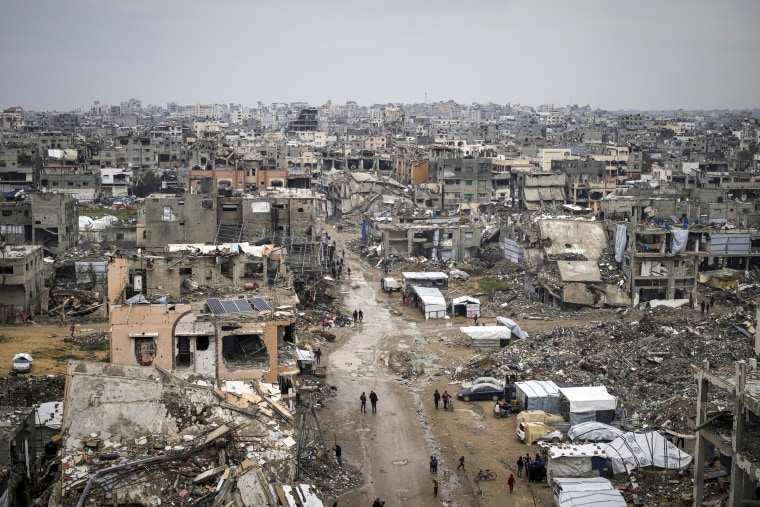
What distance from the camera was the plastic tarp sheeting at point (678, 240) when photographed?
38625 mm

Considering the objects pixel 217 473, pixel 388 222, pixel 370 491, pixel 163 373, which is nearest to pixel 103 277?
pixel 388 222

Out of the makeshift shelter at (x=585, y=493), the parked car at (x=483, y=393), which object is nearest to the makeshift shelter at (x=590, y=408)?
the parked car at (x=483, y=393)

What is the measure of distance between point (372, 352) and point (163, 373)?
671 inches

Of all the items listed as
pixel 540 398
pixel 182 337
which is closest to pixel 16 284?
pixel 182 337

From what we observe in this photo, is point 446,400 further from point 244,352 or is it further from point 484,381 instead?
point 244,352

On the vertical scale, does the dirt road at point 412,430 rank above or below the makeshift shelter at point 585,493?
below

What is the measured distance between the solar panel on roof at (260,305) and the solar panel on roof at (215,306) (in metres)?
0.85

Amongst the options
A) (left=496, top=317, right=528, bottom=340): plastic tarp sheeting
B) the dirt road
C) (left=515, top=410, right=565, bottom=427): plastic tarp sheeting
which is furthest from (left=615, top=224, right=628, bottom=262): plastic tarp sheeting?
(left=515, top=410, right=565, bottom=427): plastic tarp sheeting

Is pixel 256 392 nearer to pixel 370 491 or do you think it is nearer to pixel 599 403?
pixel 370 491

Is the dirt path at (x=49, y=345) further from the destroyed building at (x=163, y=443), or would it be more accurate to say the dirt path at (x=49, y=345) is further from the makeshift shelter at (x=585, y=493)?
the makeshift shelter at (x=585, y=493)

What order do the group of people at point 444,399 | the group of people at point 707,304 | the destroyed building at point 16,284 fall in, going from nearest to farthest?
the group of people at point 444,399 → the destroyed building at point 16,284 → the group of people at point 707,304

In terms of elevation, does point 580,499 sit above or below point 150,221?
below

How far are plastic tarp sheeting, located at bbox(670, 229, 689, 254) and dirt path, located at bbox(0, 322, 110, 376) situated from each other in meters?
22.4

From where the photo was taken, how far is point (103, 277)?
38.6 m
